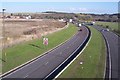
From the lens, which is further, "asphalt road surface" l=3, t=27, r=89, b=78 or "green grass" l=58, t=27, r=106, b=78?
"green grass" l=58, t=27, r=106, b=78

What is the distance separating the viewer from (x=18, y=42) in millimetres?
65625

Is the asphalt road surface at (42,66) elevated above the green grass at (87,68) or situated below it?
above

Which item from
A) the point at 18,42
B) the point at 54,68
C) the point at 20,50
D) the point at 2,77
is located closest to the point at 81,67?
the point at 54,68

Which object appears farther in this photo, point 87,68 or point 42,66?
point 42,66

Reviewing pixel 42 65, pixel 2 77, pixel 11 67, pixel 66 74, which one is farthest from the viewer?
pixel 42 65

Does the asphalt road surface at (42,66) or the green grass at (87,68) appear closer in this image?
the asphalt road surface at (42,66)

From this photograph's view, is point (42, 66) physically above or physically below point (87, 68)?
above

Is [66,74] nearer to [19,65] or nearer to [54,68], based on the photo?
[54,68]

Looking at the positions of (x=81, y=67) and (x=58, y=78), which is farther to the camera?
(x=81, y=67)

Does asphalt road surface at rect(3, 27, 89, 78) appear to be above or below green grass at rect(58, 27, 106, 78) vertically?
above

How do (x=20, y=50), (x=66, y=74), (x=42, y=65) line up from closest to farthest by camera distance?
(x=66, y=74)
(x=42, y=65)
(x=20, y=50)

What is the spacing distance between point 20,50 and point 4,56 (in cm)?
817

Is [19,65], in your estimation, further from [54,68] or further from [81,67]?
[81,67]

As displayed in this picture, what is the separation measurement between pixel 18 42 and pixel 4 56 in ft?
54.6
